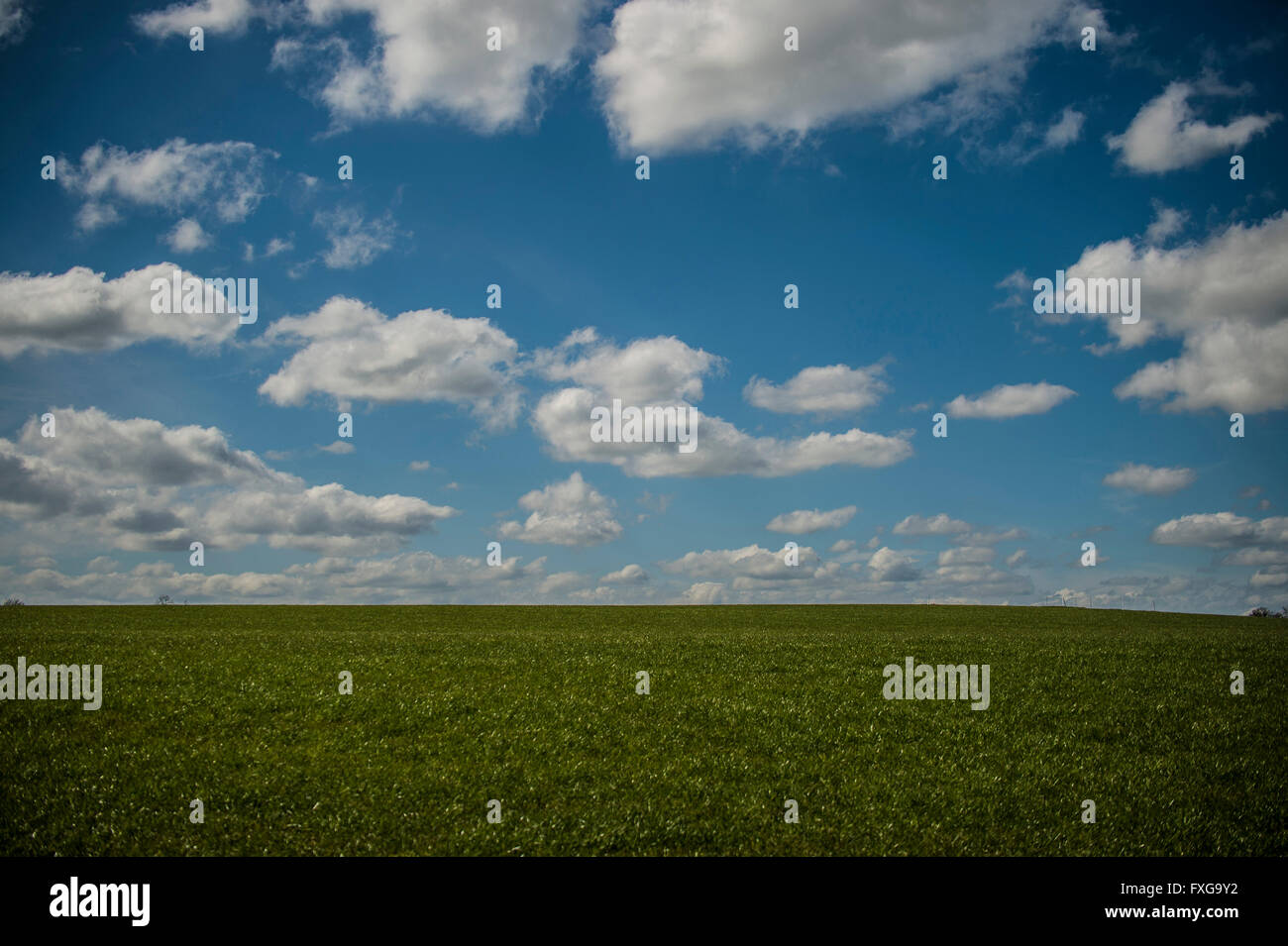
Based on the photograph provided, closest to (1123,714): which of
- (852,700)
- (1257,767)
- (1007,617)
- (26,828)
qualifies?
(1257,767)

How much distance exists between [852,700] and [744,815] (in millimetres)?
7990

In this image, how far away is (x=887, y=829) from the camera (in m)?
15.3

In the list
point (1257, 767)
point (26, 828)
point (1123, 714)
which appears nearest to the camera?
point (26, 828)

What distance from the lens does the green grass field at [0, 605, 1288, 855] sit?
582 inches

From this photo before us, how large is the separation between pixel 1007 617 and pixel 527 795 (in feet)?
180

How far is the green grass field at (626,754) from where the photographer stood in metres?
14.8

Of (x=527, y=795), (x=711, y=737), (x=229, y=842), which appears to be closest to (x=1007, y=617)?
(x=711, y=737)

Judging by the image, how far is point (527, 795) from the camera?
15781 millimetres

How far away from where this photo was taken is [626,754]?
18.0 metres
